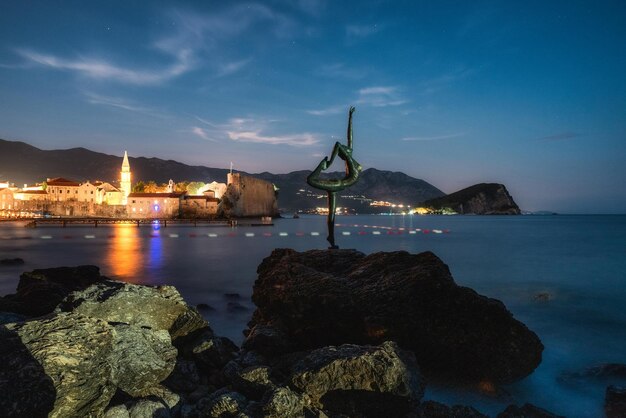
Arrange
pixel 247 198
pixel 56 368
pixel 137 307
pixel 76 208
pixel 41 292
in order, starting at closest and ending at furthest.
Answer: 1. pixel 56 368
2. pixel 137 307
3. pixel 41 292
4. pixel 76 208
5. pixel 247 198

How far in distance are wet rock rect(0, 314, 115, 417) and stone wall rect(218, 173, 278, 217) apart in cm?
11150

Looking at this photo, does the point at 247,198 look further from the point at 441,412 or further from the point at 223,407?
the point at 223,407

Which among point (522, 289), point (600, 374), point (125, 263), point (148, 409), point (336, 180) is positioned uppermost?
point (336, 180)

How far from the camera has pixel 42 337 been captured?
13.7 ft

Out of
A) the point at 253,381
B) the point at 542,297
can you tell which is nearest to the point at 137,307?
the point at 253,381

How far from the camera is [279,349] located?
6586 mm

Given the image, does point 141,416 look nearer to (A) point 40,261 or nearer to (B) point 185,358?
(B) point 185,358

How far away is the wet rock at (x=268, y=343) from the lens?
6.48 meters

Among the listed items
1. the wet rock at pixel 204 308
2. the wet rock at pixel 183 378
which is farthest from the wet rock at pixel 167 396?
the wet rock at pixel 204 308

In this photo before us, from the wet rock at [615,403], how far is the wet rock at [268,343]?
5.29 metres

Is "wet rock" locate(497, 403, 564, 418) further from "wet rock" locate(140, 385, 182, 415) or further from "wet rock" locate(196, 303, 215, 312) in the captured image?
"wet rock" locate(196, 303, 215, 312)

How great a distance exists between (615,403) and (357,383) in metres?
4.63

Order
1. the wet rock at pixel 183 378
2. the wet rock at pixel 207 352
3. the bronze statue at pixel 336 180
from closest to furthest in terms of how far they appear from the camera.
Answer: the wet rock at pixel 183 378, the wet rock at pixel 207 352, the bronze statue at pixel 336 180

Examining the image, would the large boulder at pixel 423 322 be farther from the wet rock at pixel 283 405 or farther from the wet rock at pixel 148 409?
the wet rock at pixel 148 409
